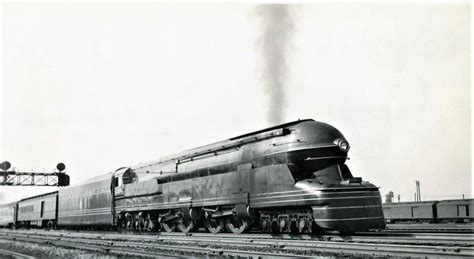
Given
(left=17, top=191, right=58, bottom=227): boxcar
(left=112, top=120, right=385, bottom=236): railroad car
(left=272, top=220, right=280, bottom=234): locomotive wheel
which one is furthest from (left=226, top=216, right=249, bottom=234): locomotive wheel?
(left=17, top=191, right=58, bottom=227): boxcar

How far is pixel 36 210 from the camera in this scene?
42.2m

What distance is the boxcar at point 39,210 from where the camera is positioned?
38062mm

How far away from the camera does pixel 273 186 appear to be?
1538 centimetres

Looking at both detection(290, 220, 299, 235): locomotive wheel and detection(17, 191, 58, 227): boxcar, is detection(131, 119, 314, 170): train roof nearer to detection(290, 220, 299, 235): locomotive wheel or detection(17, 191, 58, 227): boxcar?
detection(290, 220, 299, 235): locomotive wheel

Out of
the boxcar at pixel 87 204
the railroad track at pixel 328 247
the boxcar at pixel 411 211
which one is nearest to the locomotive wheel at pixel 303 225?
the railroad track at pixel 328 247

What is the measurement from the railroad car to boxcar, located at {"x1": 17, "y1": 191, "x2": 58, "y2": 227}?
19.6m

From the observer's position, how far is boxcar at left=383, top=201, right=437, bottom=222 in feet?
89.2

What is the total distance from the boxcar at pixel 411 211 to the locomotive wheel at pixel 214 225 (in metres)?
14.5

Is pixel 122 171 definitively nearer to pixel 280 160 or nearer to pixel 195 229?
pixel 195 229

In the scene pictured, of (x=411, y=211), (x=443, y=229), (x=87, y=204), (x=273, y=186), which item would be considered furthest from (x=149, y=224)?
(x=411, y=211)

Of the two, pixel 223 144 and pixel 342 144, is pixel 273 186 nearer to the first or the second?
pixel 342 144

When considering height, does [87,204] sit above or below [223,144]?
below

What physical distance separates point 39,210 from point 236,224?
2965 cm

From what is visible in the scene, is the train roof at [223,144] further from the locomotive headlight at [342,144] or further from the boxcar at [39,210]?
the boxcar at [39,210]
